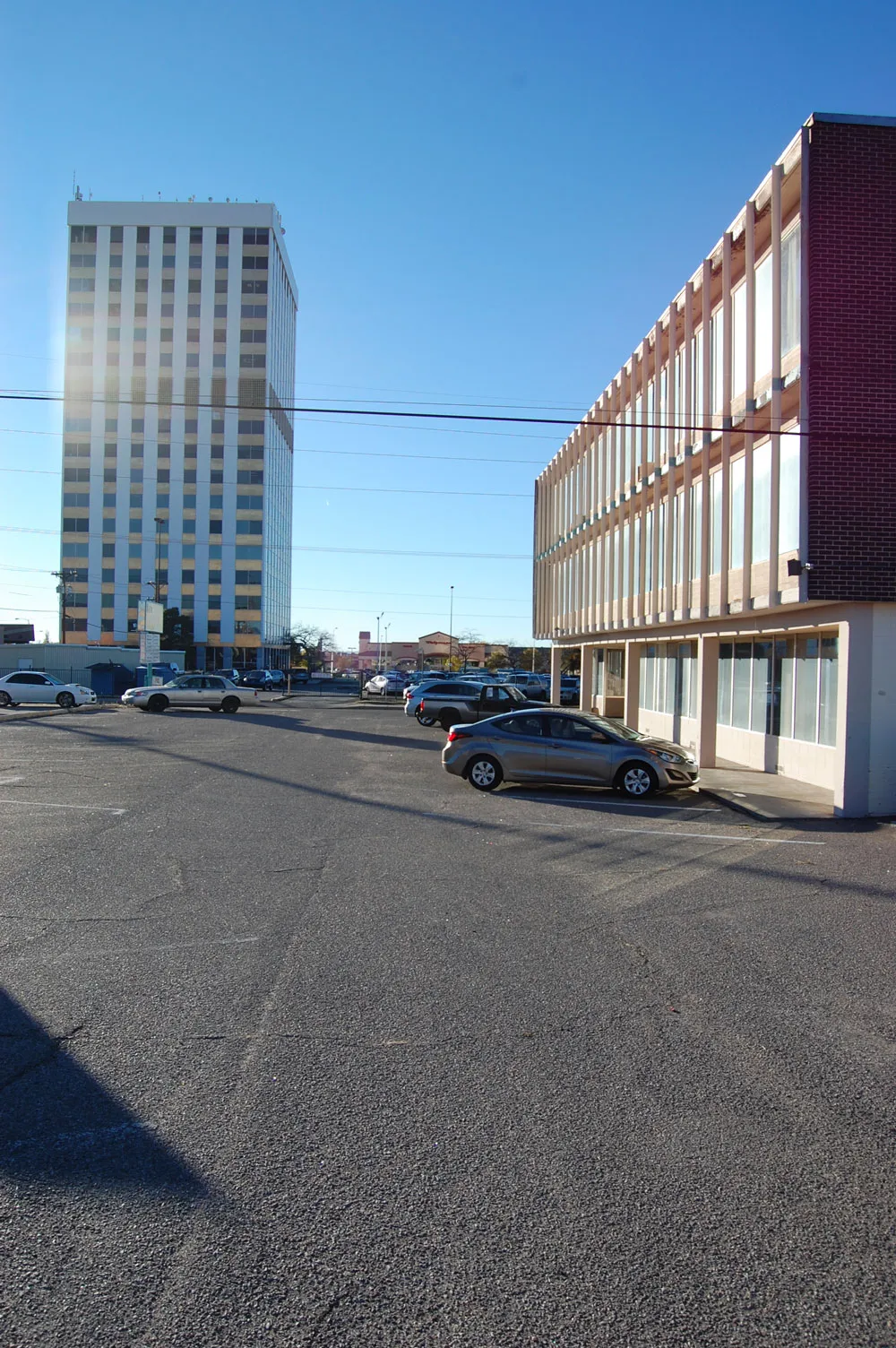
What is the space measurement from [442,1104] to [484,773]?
12.0 m

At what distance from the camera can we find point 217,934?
23.1 feet

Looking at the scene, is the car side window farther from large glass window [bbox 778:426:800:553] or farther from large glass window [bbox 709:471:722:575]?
large glass window [bbox 709:471:722:575]

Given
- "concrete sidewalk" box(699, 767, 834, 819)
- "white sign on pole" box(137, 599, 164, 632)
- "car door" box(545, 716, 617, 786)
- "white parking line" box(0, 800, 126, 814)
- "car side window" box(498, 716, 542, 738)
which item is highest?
"white sign on pole" box(137, 599, 164, 632)

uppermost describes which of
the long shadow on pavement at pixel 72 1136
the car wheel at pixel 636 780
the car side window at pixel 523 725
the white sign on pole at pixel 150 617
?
the white sign on pole at pixel 150 617

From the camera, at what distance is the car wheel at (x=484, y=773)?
16.2 meters

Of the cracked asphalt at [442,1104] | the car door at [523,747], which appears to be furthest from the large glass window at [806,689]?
the cracked asphalt at [442,1104]

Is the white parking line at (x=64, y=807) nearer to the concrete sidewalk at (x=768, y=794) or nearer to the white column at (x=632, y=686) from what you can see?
the concrete sidewalk at (x=768, y=794)

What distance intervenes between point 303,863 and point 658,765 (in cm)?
758

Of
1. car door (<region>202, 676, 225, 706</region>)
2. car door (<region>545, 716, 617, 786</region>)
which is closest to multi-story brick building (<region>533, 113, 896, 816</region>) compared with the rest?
car door (<region>545, 716, 617, 786</region>)

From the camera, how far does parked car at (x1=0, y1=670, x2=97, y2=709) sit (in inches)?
1553

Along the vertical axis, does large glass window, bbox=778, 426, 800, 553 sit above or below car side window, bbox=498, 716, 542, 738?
above

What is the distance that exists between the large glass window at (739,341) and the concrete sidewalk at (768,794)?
7075mm

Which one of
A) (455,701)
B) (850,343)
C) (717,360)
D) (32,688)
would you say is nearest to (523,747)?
(850,343)

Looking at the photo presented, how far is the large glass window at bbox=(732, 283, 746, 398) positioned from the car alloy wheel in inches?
277
